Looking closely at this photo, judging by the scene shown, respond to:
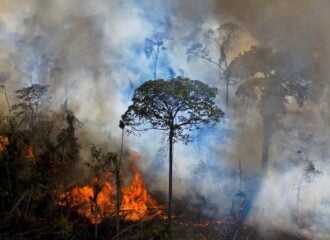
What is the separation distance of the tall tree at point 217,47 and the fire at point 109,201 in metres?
19.8

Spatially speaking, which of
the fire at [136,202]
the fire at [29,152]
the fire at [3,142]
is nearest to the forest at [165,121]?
the fire at [3,142]

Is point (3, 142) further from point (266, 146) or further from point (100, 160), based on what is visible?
point (266, 146)

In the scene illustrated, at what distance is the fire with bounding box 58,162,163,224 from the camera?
1299 inches

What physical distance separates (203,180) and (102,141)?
39.0 feet

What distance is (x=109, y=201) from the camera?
117ft

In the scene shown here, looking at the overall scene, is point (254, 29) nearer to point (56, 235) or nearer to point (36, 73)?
point (36, 73)

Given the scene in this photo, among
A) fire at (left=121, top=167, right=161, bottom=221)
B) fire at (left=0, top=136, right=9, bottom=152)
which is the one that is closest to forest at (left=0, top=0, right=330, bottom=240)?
fire at (left=0, top=136, right=9, bottom=152)

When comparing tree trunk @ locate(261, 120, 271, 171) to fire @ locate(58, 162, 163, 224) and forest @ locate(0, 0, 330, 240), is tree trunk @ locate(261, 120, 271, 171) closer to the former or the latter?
forest @ locate(0, 0, 330, 240)

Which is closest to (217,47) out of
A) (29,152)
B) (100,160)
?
(29,152)

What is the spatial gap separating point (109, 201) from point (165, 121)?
930cm

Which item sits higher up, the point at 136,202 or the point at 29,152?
the point at 29,152

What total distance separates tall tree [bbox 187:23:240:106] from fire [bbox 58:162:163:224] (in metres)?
19.8

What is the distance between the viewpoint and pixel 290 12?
50906 millimetres

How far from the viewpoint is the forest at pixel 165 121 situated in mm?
31062
